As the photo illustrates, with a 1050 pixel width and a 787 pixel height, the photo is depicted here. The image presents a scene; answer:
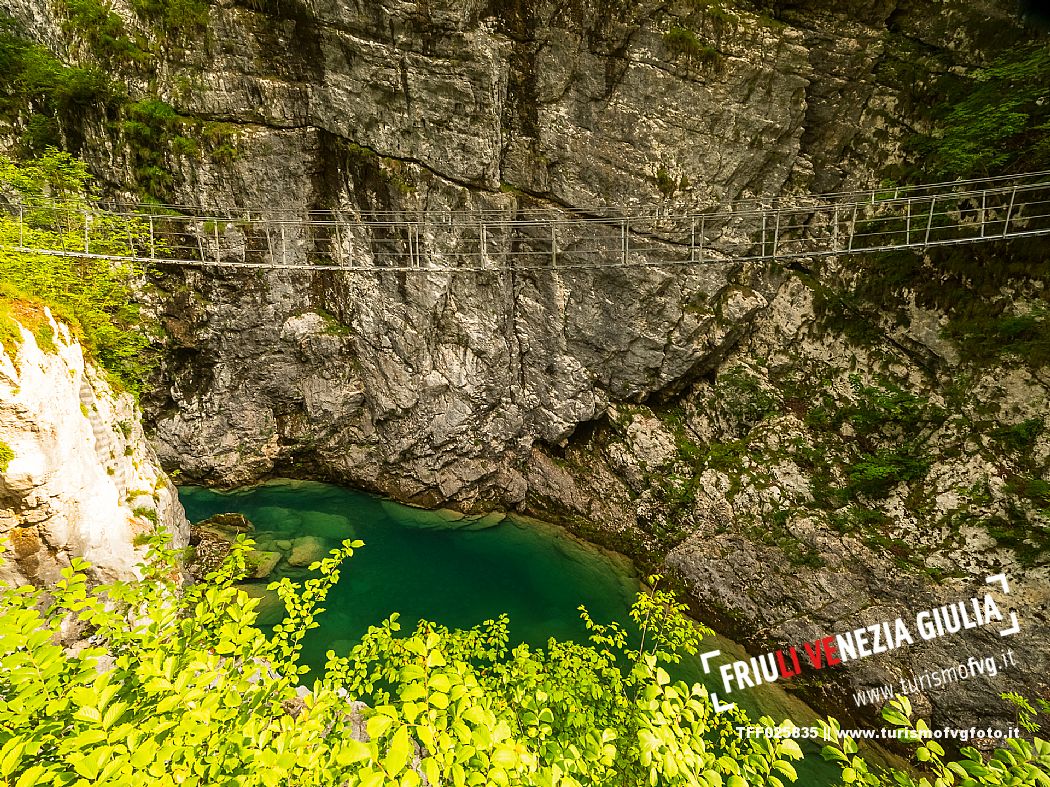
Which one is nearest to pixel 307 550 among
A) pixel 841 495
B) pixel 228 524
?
pixel 228 524

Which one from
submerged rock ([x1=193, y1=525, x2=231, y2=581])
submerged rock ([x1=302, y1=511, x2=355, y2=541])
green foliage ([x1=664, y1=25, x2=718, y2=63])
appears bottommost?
submerged rock ([x1=302, y1=511, x2=355, y2=541])

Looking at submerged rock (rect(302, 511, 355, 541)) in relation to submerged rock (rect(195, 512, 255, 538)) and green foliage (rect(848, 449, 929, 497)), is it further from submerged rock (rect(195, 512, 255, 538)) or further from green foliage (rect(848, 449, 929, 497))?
green foliage (rect(848, 449, 929, 497))

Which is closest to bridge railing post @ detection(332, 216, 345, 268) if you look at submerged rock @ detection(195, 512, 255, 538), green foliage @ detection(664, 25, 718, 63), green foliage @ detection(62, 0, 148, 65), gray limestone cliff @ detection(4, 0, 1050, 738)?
gray limestone cliff @ detection(4, 0, 1050, 738)

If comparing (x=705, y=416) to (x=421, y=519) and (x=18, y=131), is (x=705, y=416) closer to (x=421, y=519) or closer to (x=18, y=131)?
(x=421, y=519)

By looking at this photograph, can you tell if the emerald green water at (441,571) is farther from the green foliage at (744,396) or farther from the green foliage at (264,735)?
the green foliage at (264,735)

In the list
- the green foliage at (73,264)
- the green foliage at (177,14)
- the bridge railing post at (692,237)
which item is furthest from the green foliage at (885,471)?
the green foliage at (177,14)

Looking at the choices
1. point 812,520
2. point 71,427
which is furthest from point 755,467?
point 71,427
